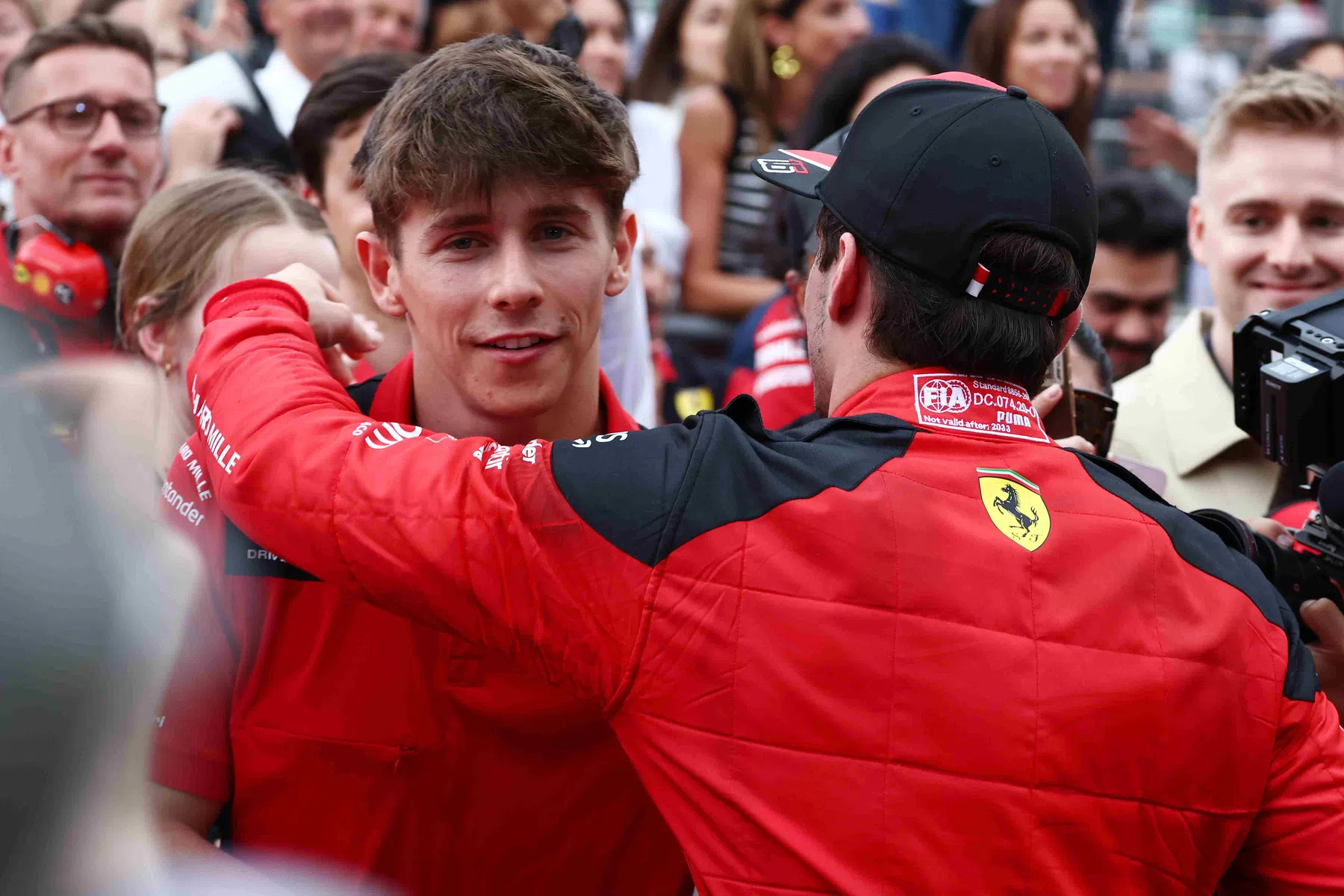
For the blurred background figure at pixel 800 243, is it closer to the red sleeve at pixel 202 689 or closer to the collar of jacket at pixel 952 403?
the collar of jacket at pixel 952 403

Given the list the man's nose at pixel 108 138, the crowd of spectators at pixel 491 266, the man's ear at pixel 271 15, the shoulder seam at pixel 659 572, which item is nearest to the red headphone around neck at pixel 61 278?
the crowd of spectators at pixel 491 266

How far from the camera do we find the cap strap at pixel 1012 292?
1990 millimetres

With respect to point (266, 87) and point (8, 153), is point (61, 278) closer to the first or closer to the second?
point (8, 153)

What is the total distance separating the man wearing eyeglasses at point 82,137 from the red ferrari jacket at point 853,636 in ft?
7.18

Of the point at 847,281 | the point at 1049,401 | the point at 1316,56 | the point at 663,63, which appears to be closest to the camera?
the point at 847,281

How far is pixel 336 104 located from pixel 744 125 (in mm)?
2198

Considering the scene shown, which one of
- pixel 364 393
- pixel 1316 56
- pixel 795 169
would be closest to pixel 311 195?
Answer: pixel 364 393

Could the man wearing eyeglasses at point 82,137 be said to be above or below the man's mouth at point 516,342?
below

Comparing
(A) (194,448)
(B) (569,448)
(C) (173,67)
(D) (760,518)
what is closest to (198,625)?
(A) (194,448)

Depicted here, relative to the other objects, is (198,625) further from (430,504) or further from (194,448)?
(430,504)

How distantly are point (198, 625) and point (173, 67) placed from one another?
3.80 meters

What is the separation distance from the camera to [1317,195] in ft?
11.1

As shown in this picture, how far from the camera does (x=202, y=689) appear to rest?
2213 mm

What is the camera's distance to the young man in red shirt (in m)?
2.19
